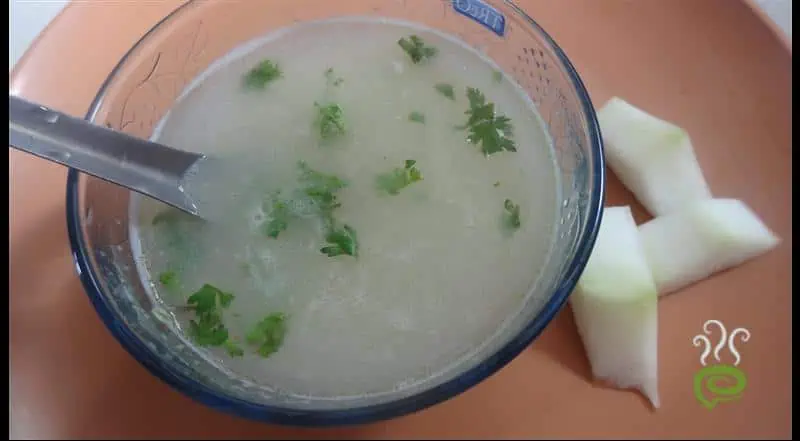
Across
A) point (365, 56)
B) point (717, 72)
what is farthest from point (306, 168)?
point (717, 72)

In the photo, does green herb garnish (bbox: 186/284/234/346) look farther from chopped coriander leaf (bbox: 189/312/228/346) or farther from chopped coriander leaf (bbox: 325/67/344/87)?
chopped coriander leaf (bbox: 325/67/344/87)

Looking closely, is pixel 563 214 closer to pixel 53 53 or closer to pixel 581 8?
pixel 581 8

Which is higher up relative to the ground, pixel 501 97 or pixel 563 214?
pixel 501 97

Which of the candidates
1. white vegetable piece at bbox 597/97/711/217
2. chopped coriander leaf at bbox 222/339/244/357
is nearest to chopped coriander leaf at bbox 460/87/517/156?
white vegetable piece at bbox 597/97/711/217

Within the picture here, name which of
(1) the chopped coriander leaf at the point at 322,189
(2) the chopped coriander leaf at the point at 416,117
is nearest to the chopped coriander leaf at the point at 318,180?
(1) the chopped coriander leaf at the point at 322,189

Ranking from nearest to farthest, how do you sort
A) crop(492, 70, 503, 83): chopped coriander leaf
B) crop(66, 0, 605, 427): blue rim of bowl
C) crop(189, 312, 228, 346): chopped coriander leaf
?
crop(66, 0, 605, 427): blue rim of bowl
crop(189, 312, 228, 346): chopped coriander leaf
crop(492, 70, 503, 83): chopped coriander leaf

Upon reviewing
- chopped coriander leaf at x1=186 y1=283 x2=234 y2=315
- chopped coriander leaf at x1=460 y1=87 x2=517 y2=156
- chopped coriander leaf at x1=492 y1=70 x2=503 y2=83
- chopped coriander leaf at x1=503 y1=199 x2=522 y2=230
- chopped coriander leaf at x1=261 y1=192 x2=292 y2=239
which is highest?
chopped coriander leaf at x1=492 y1=70 x2=503 y2=83

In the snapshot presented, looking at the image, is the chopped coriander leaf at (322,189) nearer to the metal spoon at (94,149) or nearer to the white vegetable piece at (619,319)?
the metal spoon at (94,149)

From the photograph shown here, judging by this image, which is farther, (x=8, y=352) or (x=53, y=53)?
(x=53, y=53)
